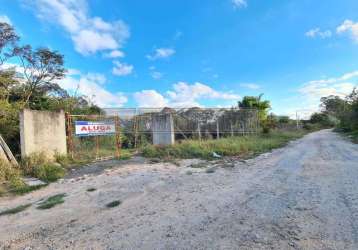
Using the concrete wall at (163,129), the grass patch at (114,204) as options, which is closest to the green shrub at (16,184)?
the grass patch at (114,204)

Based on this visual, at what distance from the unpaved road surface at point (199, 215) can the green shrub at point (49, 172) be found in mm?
656

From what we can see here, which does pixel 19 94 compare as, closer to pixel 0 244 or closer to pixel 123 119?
pixel 123 119

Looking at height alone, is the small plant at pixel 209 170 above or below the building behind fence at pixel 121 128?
below

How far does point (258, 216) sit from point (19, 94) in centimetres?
1456

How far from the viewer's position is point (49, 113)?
878 centimetres

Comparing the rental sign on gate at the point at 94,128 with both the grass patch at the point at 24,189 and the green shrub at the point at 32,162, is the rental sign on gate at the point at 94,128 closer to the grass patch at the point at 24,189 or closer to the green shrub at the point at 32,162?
the green shrub at the point at 32,162

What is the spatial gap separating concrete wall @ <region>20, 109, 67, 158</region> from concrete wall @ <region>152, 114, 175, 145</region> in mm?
4984

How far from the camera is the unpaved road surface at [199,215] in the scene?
295cm

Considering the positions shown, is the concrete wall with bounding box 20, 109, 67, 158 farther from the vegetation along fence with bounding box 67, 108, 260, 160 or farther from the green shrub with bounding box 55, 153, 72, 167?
the vegetation along fence with bounding box 67, 108, 260, 160

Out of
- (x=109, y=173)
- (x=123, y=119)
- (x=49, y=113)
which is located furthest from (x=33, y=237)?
(x=123, y=119)

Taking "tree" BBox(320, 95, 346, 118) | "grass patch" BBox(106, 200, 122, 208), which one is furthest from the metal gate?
"tree" BBox(320, 95, 346, 118)

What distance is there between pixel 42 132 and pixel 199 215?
696 cm

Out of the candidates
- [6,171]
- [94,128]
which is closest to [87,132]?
[94,128]

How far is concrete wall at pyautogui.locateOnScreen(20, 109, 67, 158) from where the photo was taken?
7.76 m
